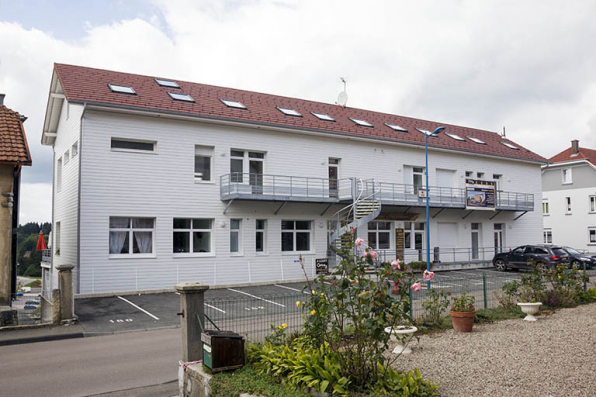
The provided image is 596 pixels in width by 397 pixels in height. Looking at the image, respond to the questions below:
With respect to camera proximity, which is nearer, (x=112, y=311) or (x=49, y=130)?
(x=112, y=311)

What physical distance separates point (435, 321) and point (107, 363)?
630 cm

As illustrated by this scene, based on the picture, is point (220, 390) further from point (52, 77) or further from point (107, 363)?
point (52, 77)

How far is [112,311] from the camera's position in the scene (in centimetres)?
1445

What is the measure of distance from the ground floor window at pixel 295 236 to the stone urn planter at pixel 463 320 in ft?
43.4

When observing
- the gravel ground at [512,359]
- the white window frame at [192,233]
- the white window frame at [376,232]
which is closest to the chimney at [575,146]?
the white window frame at [376,232]

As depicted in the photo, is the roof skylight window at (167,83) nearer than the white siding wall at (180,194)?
No

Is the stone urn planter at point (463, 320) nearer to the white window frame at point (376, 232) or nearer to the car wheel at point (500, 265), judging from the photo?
the white window frame at point (376, 232)

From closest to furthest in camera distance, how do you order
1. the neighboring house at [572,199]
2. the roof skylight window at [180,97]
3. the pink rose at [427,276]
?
the pink rose at [427,276] → the roof skylight window at [180,97] → the neighboring house at [572,199]

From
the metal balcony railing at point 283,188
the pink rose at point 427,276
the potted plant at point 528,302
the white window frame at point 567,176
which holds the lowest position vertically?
the potted plant at point 528,302

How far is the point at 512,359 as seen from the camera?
272 inches

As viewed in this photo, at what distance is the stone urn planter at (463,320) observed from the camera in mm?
9109

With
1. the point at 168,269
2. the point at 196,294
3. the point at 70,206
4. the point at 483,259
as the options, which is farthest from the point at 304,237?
the point at 196,294

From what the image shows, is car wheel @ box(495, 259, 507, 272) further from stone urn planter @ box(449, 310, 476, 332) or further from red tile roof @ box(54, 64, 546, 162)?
stone urn planter @ box(449, 310, 476, 332)

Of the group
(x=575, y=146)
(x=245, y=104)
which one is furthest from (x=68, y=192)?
(x=575, y=146)
